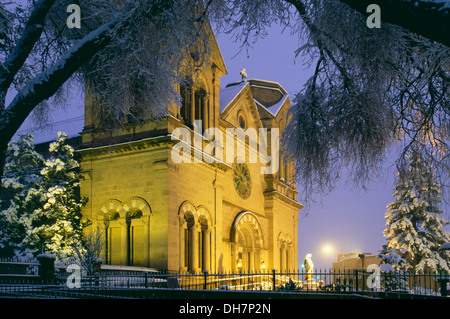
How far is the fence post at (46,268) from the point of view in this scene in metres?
18.5

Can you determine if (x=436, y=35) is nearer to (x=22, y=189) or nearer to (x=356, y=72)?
(x=356, y=72)

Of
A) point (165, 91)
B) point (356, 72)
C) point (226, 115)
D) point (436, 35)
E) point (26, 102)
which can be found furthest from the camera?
point (226, 115)

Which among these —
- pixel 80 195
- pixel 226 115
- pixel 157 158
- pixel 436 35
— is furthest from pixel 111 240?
pixel 436 35

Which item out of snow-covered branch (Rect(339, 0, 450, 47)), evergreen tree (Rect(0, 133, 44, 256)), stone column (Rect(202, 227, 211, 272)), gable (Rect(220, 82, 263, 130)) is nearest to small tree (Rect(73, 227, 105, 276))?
evergreen tree (Rect(0, 133, 44, 256))

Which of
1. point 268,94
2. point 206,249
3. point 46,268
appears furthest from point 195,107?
point 268,94

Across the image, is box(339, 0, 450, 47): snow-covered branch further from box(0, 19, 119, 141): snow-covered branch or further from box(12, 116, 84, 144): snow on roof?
box(12, 116, 84, 144): snow on roof

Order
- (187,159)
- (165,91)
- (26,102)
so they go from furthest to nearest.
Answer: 1. (187,159)
2. (165,91)
3. (26,102)

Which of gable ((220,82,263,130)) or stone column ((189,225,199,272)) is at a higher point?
gable ((220,82,263,130))

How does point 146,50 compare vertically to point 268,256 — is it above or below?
above

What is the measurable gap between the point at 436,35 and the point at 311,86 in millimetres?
3657

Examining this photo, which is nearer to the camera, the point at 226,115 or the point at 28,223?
the point at 28,223

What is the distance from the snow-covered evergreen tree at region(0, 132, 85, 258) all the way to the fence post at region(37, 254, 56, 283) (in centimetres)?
332

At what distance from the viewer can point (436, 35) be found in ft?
18.2

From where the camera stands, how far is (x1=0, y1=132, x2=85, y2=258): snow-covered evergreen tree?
2283 centimetres
